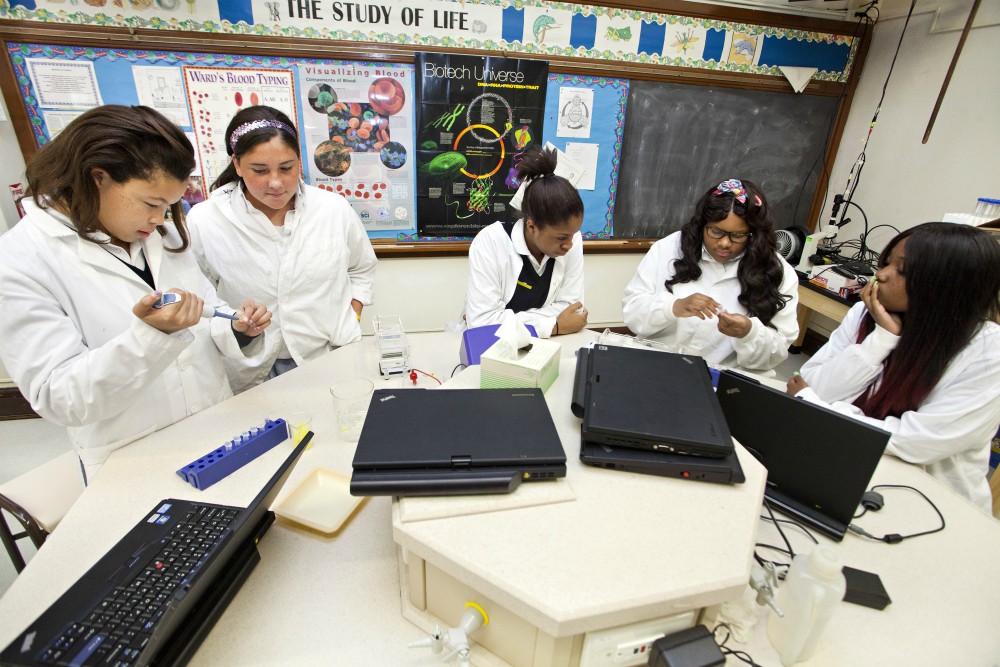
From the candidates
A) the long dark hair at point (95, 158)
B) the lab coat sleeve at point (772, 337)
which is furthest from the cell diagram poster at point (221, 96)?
the lab coat sleeve at point (772, 337)

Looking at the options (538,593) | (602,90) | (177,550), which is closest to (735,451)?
(538,593)

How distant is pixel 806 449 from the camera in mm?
1001

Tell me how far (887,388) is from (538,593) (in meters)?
1.30

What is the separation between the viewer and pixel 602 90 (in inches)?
113

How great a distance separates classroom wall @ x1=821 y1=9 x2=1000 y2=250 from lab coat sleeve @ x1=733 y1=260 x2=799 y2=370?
1.76 meters

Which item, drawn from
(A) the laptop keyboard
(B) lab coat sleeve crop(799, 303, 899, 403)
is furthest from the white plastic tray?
(B) lab coat sleeve crop(799, 303, 899, 403)

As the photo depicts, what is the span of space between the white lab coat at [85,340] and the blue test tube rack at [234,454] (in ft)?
0.76

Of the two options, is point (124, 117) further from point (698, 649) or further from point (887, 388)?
point (887, 388)

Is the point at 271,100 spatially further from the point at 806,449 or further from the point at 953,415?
the point at 953,415

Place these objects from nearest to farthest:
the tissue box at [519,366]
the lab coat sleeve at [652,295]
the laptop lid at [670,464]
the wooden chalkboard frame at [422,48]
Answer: the laptop lid at [670,464], the tissue box at [519,366], the lab coat sleeve at [652,295], the wooden chalkboard frame at [422,48]

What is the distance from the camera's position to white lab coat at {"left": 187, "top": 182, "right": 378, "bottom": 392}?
162 centimetres

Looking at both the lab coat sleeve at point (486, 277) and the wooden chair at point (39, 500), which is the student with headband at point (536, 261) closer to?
the lab coat sleeve at point (486, 277)

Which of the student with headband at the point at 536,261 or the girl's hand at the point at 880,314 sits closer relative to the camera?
the girl's hand at the point at 880,314

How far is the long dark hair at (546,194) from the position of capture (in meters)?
1.73
